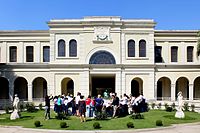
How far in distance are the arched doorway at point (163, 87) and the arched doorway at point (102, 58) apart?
8.38 meters

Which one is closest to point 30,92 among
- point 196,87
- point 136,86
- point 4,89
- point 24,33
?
point 4,89

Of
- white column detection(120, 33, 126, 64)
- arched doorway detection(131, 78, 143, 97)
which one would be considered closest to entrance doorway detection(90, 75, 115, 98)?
arched doorway detection(131, 78, 143, 97)

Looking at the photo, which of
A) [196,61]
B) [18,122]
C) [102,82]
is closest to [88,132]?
[18,122]

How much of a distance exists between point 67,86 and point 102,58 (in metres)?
6.90

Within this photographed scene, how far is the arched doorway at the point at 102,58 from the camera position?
41750 mm

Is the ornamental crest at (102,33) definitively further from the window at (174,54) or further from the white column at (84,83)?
the window at (174,54)

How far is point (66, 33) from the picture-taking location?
1655 inches

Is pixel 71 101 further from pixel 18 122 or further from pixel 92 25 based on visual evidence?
pixel 92 25

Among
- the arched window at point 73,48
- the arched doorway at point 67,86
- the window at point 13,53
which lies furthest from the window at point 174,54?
the window at point 13,53

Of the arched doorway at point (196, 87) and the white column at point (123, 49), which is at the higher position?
the white column at point (123, 49)

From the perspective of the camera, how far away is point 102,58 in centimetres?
4191

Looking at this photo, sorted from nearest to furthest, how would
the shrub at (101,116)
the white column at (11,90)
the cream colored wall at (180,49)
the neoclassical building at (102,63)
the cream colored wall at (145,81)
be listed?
the shrub at (101,116) < the neoclassical building at (102,63) < the cream colored wall at (145,81) < the white column at (11,90) < the cream colored wall at (180,49)

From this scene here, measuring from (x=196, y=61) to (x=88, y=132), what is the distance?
2964 cm

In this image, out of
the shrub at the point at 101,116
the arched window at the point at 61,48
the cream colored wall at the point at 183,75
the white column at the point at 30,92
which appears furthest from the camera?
the cream colored wall at the point at 183,75
